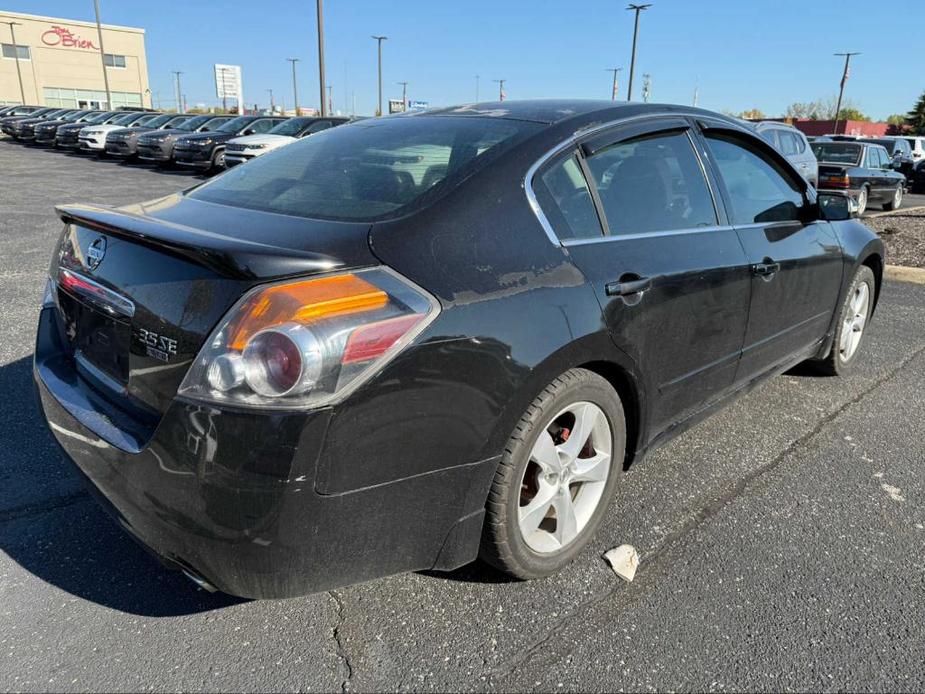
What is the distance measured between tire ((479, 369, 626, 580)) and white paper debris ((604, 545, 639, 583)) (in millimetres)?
110

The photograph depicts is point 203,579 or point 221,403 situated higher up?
point 221,403

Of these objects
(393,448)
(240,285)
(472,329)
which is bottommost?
(393,448)

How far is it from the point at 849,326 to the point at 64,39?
79897mm

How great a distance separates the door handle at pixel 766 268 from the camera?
3.18 metres

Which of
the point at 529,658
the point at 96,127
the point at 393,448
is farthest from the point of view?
the point at 96,127

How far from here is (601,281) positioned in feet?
7.81

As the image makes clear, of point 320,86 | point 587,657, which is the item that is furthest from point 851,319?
point 320,86

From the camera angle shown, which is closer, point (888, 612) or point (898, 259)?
point (888, 612)

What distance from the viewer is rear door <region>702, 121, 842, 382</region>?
3.26 m

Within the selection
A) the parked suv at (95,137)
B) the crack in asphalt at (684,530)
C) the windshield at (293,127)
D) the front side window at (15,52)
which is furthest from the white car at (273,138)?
the front side window at (15,52)

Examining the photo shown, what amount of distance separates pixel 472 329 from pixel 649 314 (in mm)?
887

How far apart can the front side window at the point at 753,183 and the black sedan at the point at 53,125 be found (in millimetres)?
30701

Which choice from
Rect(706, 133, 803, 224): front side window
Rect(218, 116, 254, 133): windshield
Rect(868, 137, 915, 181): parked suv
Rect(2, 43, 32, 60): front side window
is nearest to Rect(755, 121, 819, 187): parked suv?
Rect(706, 133, 803, 224): front side window

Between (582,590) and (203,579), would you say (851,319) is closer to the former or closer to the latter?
(582,590)
